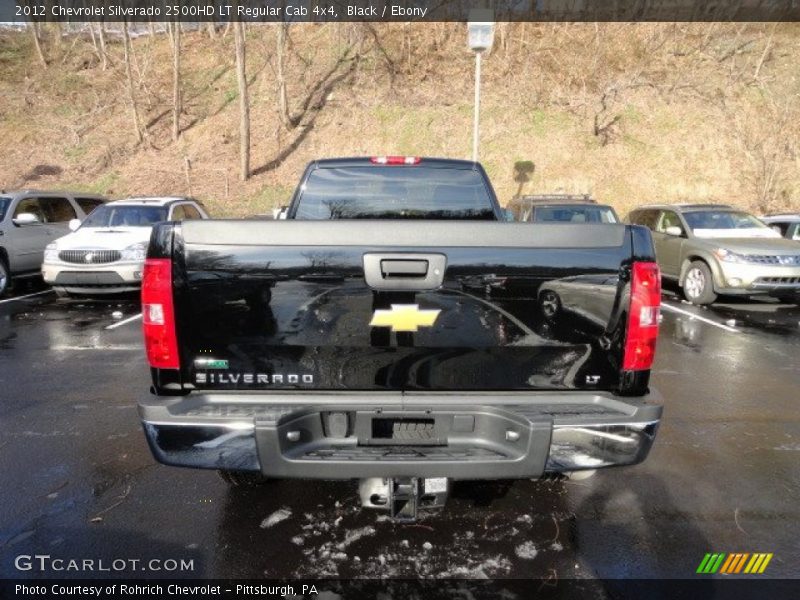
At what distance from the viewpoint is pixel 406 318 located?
249 centimetres

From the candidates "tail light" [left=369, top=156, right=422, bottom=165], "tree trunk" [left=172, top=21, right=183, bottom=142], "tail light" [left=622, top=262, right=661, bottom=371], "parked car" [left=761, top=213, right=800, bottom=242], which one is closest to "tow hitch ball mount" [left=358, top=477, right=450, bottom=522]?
"tail light" [left=622, top=262, right=661, bottom=371]

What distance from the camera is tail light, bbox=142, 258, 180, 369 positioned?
96.6 inches

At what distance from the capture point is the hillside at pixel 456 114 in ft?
68.1

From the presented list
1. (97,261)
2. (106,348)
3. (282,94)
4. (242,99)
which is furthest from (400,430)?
(282,94)

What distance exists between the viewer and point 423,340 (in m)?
2.51

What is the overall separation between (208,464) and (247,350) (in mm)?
539

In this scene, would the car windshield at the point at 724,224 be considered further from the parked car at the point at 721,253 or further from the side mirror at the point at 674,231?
the side mirror at the point at 674,231

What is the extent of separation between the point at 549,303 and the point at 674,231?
9125mm

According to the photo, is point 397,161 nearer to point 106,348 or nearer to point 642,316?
point 642,316

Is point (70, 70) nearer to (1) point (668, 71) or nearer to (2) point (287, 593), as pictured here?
(1) point (668, 71)

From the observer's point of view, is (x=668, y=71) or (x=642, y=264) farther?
(x=668, y=71)

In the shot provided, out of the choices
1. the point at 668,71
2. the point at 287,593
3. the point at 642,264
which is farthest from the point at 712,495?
the point at 668,71

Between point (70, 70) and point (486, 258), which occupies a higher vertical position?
point (70, 70)

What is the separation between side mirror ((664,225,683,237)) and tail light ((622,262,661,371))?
28.4 ft
